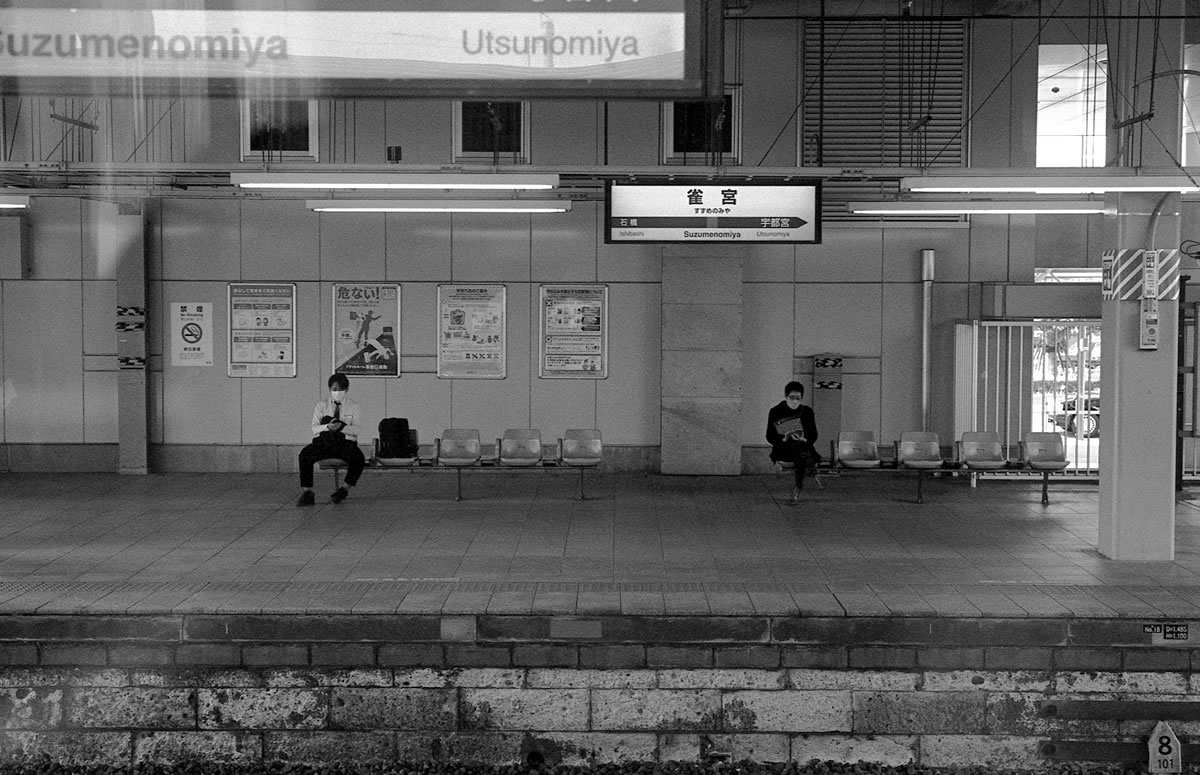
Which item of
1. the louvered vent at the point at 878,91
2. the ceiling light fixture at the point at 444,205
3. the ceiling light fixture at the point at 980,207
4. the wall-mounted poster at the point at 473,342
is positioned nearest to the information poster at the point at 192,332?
the ceiling light fixture at the point at 444,205

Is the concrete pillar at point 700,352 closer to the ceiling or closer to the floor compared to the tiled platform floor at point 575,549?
closer to the ceiling

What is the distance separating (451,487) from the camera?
12.7 metres

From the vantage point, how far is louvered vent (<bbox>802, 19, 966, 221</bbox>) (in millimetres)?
13305

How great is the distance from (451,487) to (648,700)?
6.23m

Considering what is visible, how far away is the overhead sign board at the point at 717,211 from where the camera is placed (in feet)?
32.1

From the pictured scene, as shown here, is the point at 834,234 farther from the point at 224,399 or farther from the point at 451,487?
the point at 224,399

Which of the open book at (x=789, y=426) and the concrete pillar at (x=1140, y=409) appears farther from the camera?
the open book at (x=789, y=426)

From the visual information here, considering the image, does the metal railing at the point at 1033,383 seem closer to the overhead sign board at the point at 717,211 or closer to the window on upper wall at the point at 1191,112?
the window on upper wall at the point at 1191,112

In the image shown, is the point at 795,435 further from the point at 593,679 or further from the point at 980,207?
the point at 593,679

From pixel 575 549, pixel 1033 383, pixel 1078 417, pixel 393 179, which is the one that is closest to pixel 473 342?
pixel 393 179

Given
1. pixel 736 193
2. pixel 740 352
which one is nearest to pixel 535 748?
pixel 736 193

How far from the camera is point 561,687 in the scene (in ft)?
22.5

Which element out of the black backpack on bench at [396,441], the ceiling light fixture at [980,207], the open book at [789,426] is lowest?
the black backpack on bench at [396,441]

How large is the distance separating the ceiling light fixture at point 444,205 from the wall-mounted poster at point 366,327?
72.8 inches
